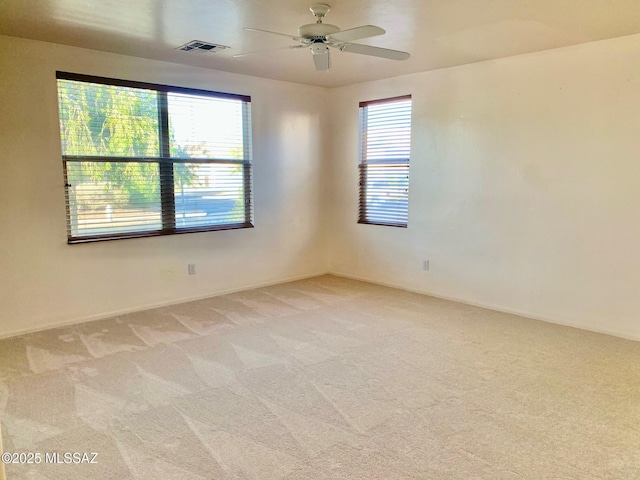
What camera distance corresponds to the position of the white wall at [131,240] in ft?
12.4

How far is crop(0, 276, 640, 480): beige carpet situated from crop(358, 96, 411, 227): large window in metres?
1.63

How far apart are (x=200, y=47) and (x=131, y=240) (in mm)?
1983

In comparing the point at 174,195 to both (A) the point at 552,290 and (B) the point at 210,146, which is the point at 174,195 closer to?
(B) the point at 210,146

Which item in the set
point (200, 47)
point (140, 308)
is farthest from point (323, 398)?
point (200, 47)

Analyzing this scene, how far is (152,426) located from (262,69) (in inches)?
147

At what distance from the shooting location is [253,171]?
536 centimetres

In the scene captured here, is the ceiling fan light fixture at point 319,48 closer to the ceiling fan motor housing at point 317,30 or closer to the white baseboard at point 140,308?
the ceiling fan motor housing at point 317,30

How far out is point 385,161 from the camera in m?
5.51

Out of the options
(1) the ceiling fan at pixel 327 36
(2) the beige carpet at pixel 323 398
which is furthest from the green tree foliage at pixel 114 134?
(1) the ceiling fan at pixel 327 36

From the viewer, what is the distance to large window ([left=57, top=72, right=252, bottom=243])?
4.09 meters

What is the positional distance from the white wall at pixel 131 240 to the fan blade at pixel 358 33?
2.34 metres

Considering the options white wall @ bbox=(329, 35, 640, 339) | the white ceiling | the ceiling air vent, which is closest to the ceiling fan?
the white ceiling

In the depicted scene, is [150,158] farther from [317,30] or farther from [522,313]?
[522,313]

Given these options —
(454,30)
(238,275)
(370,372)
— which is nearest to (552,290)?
(370,372)
